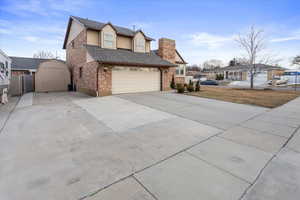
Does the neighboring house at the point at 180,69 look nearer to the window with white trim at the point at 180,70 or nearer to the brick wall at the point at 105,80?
the window with white trim at the point at 180,70

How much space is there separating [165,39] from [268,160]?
15.8 m

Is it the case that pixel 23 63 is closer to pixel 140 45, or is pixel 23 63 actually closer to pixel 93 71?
pixel 93 71

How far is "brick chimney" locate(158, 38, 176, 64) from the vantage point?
1628 cm

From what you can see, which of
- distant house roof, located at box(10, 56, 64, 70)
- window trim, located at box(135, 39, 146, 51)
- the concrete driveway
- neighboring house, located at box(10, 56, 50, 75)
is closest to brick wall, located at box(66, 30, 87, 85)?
window trim, located at box(135, 39, 146, 51)

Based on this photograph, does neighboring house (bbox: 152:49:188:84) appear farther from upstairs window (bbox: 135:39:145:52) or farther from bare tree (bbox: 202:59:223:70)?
bare tree (bbox: 202:59:223:70)

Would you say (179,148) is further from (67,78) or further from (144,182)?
(67,78)

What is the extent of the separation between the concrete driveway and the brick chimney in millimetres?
12999

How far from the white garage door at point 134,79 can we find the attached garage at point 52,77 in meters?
7.78

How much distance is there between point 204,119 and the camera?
18.1 feet

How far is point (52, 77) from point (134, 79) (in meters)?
9.25

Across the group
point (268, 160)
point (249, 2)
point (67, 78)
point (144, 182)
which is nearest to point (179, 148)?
point (144, 182)

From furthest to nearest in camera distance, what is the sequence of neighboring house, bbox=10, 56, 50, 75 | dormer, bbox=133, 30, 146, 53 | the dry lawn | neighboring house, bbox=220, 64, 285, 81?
1. neighboring house, bbox=220, 64, 285, 81
2. neighboring house, bbox=10, 56, 50, 75
3. dormer, bbox=133, 30, 146, 53
4. the dry lawn

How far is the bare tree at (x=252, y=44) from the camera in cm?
1894

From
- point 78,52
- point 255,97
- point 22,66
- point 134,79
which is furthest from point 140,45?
point 22,66
